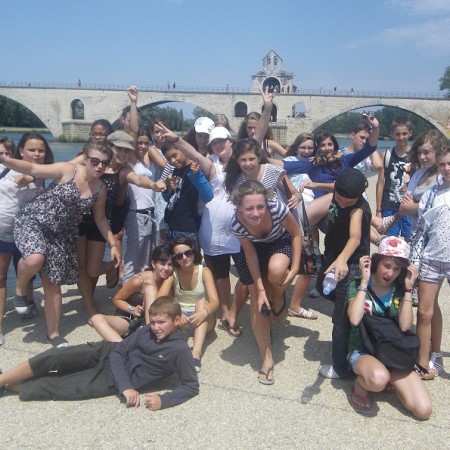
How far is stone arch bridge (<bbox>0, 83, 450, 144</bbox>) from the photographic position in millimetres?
52000

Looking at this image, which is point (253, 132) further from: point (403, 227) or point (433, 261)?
point (433, 261)

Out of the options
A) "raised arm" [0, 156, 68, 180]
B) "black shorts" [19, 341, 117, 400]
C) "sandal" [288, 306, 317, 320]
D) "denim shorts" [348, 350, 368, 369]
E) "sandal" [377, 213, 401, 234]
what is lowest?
"sandal" [288, 306, 317, 320]

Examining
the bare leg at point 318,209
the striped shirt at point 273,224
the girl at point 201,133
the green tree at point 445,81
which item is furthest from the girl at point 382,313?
the green tree at point 445,81


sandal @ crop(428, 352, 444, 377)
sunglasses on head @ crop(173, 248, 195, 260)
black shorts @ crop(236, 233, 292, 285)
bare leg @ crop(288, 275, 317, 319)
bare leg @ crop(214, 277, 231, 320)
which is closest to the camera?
sandal @ crop(428, 352, 444, 377)

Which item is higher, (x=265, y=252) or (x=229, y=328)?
(x=265, y=252)

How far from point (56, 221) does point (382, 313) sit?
2440 millimetres

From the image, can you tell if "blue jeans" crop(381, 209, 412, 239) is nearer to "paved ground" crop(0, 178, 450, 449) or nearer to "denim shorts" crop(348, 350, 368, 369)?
"paved ground" crop(0, 178, 450, 449)

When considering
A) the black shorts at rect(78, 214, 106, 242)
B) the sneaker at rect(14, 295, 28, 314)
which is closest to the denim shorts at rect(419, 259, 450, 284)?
the black shorts at rect(78, 214, 106, 242)

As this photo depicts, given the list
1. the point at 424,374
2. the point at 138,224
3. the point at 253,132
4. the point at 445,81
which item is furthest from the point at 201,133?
the point at 445,81

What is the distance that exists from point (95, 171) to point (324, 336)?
228 centimetres

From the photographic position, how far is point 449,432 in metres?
2.54

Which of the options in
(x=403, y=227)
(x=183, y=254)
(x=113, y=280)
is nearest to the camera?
(x=183, y=254)

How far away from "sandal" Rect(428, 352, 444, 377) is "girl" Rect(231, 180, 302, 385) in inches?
43.0

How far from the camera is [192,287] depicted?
3.67 m
